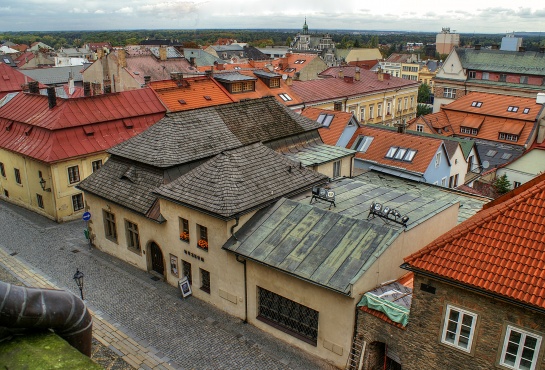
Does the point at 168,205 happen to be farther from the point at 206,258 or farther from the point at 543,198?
the point at 543,198

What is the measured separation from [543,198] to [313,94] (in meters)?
45.7

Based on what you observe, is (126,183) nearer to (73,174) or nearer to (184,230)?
(184,230)

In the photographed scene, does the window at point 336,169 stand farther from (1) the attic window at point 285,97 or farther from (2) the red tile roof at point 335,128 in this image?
(1) the attic window at point 285,97

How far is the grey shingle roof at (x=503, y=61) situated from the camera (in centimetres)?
7412

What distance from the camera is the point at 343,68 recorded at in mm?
73625

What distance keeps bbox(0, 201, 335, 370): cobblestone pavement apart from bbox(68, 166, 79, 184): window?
16.8 feet

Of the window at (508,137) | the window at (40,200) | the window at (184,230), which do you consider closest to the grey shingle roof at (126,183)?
the window at (184,230)

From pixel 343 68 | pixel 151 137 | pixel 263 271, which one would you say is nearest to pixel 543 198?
pixel 263 271

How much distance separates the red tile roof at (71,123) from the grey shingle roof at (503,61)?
192 ft

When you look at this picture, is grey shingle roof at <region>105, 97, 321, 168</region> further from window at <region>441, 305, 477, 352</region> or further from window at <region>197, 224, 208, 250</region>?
window at <region>441, 305, 477, 352</region>

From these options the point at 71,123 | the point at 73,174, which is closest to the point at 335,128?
the point at 71,123

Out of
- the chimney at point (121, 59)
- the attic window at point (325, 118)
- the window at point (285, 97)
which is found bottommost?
the attic window at point (325, 118)

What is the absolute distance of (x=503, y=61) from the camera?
7750 cm

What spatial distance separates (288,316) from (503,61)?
7133 centimetres
